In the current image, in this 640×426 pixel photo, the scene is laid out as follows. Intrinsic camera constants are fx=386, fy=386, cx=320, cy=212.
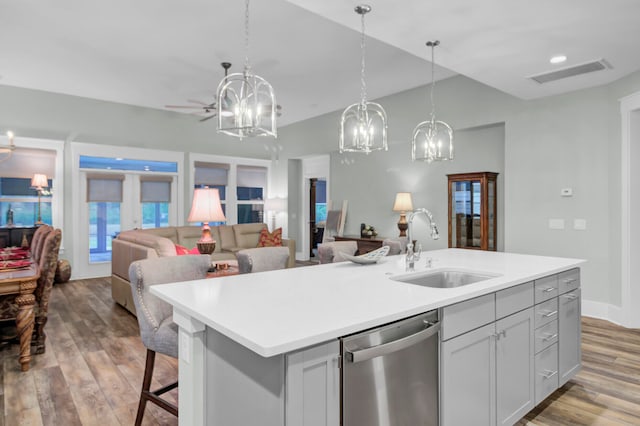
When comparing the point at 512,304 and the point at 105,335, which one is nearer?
the point at 512,304

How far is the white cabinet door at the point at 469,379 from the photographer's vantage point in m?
1.73

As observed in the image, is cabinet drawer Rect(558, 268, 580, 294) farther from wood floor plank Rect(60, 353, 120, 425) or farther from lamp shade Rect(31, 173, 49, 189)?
lamp shade Rect(31, 173, 49, 189)

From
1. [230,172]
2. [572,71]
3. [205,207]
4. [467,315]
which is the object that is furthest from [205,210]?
[230,172]

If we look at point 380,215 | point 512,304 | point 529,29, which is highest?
point 529,29

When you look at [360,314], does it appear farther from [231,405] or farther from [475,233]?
[475,233]

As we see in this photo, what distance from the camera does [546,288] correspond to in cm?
243

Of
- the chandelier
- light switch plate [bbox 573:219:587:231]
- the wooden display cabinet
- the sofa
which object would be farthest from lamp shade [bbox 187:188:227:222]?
light switch plate [bbox 573:219:587:231]

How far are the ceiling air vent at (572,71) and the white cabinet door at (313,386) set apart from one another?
12.2 ft

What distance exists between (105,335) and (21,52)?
3.67 m

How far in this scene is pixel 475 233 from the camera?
16.9 feet

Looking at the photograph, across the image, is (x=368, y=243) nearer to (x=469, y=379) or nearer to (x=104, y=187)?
(x=469, y=379)

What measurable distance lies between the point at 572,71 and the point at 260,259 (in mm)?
3427

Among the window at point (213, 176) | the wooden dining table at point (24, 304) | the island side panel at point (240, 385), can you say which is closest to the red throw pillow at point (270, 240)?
the window at point (213, 176)

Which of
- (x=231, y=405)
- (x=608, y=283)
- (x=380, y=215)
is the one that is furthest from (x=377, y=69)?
(x=231, y=405)
